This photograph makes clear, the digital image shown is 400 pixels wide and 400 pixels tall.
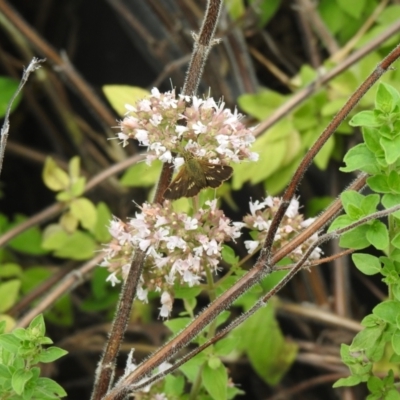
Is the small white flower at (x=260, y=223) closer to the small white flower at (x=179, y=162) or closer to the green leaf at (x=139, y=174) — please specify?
the small white flower at (x=179, y=162)

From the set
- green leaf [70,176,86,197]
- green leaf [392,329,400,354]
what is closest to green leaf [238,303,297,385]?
green leaf [70,176,86,197]

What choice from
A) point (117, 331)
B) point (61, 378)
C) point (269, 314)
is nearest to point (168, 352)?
point (117, 331)

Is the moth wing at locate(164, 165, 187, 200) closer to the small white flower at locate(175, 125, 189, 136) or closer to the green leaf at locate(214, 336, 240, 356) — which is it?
the small white flower at locate(175, 125, 189, 136)

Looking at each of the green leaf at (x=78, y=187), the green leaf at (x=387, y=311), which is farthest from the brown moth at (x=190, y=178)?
the green leaf at (x=78, y=187)

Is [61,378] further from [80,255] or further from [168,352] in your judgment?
[168,352]

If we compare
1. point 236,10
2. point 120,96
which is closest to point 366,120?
point 120,96

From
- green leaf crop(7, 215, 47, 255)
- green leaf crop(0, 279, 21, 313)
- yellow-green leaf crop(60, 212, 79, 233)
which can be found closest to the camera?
green leaf crop(0, 279, 21, 313)
